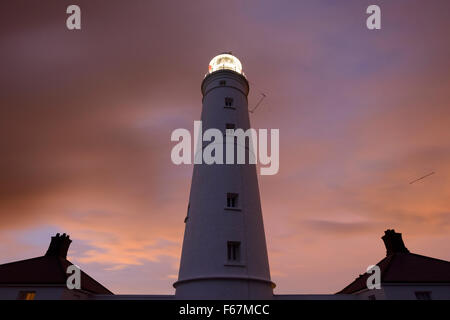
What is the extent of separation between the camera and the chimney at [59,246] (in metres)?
23.2

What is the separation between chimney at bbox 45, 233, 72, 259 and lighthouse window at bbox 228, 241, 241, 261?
56.9 ft

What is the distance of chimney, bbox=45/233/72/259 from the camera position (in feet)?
76.0

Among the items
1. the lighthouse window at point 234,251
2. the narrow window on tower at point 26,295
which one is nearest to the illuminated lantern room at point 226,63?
the lighthouse window at point 234,251

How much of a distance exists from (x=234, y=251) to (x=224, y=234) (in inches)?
46.3

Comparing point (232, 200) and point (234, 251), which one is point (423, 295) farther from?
point (232, 200)

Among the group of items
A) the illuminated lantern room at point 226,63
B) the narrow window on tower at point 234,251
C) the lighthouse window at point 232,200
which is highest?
the illuminated lantern room at point 226,63

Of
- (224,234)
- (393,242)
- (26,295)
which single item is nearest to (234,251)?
(224,234)

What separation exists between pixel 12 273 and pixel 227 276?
16910mm

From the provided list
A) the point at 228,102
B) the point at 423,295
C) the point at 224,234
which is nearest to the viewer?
the point at 224,234

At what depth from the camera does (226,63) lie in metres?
22.1

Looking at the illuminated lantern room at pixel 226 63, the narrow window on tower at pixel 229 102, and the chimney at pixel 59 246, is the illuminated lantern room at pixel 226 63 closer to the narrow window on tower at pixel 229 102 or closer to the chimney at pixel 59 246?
the narrow window on tower at pixel 229 102
